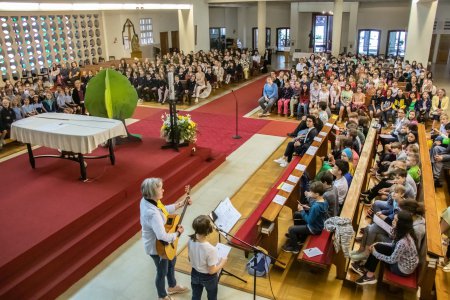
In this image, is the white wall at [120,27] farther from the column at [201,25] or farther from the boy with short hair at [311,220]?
the boy with short hair at [311,220]

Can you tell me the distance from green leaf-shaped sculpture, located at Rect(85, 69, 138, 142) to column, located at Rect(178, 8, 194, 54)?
39.7 feet

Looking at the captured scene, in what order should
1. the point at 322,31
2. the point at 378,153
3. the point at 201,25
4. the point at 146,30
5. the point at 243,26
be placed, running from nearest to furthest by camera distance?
the point at 378,153 < the point at 201,25 < the point at 146,30 < the point at 322,31 < the point at 243,26

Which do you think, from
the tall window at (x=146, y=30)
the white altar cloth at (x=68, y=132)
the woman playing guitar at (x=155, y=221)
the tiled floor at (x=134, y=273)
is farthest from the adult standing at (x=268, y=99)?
the tall window at (x=146, y=30)

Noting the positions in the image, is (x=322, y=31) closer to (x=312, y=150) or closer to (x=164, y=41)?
(x=164, y=41)

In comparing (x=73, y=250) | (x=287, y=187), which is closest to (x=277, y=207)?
(x=287, y=187)

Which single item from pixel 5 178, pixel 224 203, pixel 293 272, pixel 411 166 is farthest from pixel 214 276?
pixel 5 178

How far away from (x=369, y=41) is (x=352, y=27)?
162 centimetres

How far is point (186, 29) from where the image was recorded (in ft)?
60.5

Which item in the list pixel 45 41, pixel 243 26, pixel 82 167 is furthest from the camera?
pixel 243 26

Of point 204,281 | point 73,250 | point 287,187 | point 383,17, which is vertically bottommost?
point 73,250

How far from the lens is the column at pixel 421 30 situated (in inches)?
559

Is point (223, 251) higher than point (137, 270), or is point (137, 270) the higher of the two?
point (223, 251)

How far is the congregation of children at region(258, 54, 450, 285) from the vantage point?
411 centimetres

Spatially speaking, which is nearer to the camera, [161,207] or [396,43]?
[161,207]
